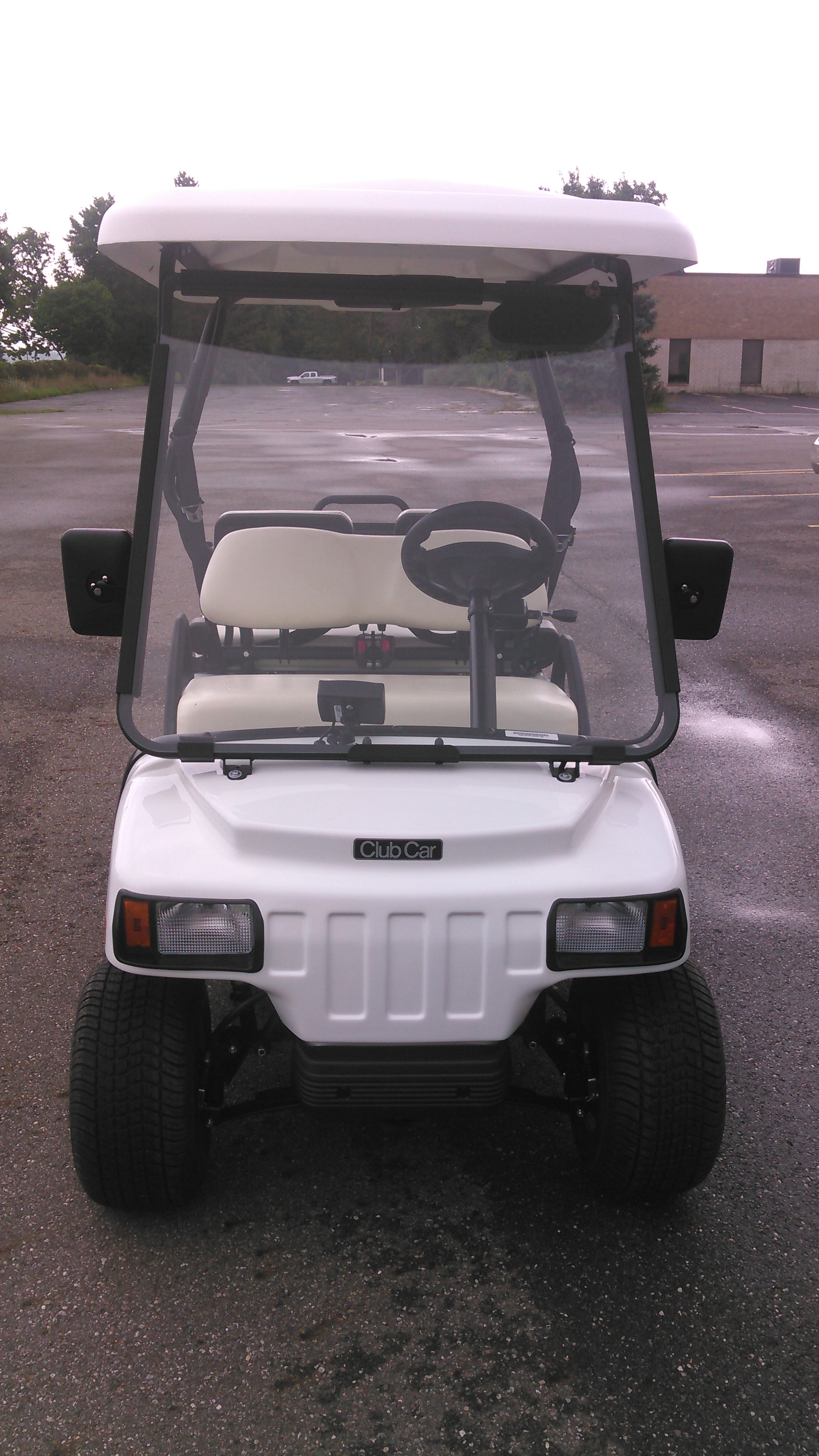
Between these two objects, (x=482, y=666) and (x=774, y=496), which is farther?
(x=774, y=496)

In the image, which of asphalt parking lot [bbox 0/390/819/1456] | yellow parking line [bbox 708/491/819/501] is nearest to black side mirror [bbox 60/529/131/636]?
asphalt parking lot [bbox 0/390/819/1456]

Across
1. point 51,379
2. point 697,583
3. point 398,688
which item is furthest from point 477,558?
point 51,379

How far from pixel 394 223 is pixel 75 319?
67.5 meters

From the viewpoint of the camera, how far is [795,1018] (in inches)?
130

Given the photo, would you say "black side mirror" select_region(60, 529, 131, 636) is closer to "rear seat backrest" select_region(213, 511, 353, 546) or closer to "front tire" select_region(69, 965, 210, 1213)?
"rear seat backrest" select_region(213, 511, 353, 546)

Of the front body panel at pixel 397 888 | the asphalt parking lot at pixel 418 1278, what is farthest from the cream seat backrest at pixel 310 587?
the asphalt parking lot at pixel 418 1278

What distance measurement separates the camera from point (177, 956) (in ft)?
6.97

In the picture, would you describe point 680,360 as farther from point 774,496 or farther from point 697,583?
point 697,583

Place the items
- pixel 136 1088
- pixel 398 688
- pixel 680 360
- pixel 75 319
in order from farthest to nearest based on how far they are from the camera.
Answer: pixel 75 319
pixel 680 360
pixel 398 688
pixel 136 1088

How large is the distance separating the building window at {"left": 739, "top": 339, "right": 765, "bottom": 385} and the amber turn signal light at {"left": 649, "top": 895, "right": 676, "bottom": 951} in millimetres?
52785

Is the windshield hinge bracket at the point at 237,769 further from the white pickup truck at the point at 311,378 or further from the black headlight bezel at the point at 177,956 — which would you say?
the white pickup truck at the point at 311,378

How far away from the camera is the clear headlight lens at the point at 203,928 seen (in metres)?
2.08

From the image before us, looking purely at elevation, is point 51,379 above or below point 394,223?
below

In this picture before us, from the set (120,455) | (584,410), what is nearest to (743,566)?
(584,410)
